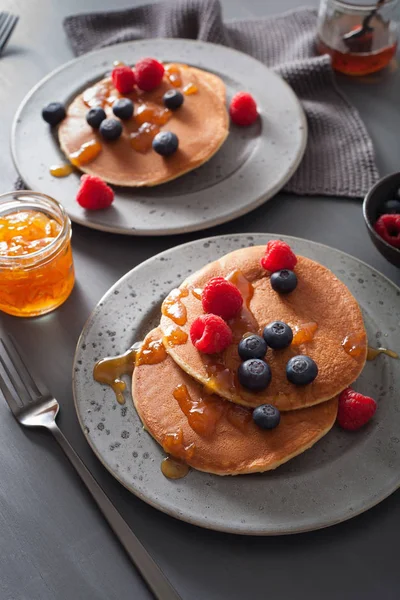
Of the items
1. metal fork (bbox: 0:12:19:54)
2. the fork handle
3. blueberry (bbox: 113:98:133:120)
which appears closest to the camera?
the fork handle

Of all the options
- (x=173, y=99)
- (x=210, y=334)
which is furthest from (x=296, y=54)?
(x=210, y=334)

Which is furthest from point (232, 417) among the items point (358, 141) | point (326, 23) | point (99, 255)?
point (326, 23)

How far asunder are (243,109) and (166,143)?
0.35 meters

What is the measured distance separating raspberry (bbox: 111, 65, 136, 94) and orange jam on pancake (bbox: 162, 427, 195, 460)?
134 centimetres

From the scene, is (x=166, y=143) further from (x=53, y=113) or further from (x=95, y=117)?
(x=53, y=113)

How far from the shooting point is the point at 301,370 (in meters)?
1.56

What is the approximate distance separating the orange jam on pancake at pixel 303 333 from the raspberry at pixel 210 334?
0.54 feet

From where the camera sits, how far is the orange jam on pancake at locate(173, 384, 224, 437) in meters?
1.54

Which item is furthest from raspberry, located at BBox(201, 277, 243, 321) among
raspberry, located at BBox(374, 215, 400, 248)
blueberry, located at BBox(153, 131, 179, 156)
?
blueberry, located at BBox(153, 131, 179, 156)

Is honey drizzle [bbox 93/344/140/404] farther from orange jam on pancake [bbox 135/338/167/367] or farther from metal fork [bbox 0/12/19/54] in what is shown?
metal fork [bbox 0/12/19/54]

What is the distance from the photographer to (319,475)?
1496mm

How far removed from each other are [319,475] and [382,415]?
0.74 feet

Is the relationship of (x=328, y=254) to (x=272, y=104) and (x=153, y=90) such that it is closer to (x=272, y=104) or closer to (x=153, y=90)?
(x=272, y=104)

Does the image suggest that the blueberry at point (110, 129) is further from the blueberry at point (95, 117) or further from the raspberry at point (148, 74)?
the raspberry at point (148, 74)
